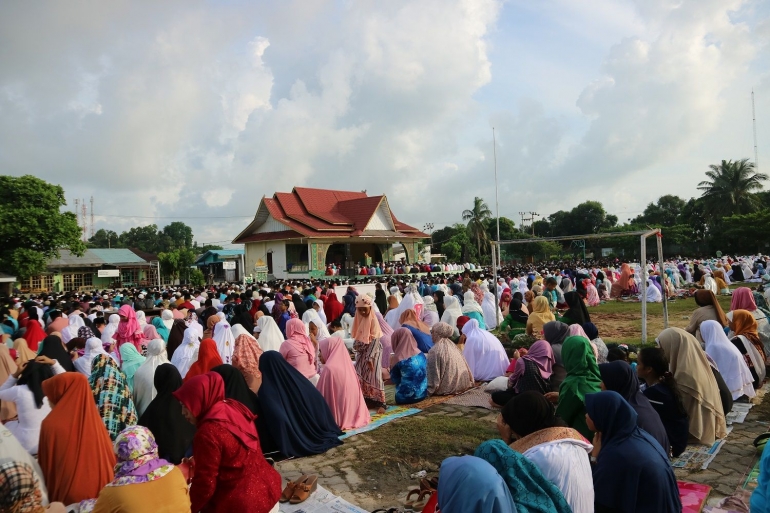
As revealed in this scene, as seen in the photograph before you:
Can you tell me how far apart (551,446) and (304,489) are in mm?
2139

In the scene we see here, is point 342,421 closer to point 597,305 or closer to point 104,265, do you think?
point 597,305

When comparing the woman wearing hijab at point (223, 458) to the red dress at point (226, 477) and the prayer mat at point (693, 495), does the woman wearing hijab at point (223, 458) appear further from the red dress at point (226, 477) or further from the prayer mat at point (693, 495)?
the prayer mat at point (693, 495)

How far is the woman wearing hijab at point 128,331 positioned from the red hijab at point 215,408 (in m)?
6.21

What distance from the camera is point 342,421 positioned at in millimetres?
5707

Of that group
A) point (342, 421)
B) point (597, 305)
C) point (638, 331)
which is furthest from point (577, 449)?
point (597, 305)

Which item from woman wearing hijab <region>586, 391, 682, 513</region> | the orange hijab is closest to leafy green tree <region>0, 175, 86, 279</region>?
the orange hijab

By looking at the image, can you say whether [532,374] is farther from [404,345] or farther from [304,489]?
[304,489]

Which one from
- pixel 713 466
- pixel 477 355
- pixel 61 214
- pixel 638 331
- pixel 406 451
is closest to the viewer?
pixel 713 466

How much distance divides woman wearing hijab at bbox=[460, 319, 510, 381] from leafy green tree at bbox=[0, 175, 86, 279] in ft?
74.8

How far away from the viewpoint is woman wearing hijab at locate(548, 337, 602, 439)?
413 cm

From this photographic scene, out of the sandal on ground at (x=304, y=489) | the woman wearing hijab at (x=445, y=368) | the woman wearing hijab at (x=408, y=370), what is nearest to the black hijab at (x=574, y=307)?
the woman wearing hijab at (x=445, y=368)

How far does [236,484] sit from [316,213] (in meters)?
28.0

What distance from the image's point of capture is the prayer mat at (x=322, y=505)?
152 inches

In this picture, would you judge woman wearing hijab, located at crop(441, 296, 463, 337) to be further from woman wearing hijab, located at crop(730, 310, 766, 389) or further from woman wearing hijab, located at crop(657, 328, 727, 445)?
woman wearing hijab, located at crop(657, 328, 727, 445)
